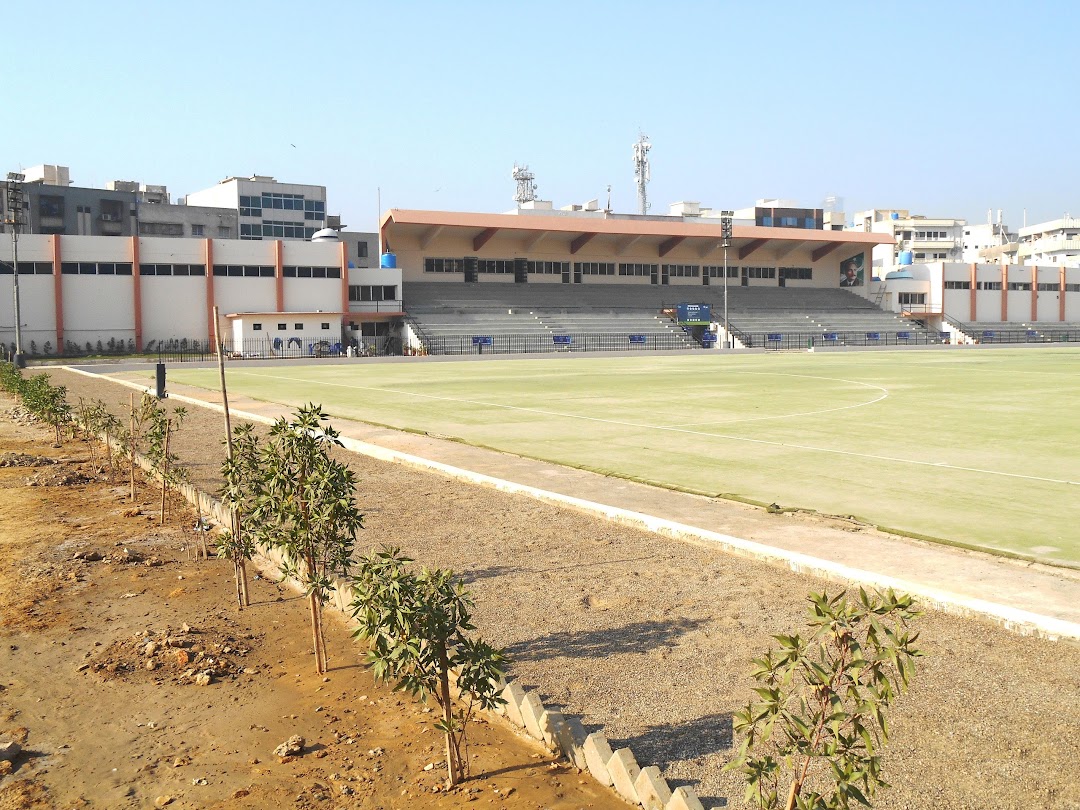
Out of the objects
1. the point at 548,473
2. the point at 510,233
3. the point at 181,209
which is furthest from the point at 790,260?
the point at 548,473

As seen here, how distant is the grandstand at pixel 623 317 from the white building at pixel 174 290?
4775 millimetres

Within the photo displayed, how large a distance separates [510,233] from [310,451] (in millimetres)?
72145

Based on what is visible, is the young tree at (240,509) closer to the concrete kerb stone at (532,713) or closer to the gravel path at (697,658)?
the gravel path at (697,658)

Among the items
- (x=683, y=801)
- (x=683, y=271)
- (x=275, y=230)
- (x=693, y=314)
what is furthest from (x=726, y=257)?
(x=683, y=801)

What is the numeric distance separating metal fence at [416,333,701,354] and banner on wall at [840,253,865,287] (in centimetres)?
2790

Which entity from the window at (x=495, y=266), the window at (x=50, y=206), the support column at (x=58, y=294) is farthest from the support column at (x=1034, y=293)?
the window at (x=50, y=206)

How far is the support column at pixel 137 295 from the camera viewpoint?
5925cm

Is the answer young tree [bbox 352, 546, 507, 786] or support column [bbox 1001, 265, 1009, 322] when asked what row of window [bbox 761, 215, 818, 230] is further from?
young tree [bbox 352, 546, 507, 786]

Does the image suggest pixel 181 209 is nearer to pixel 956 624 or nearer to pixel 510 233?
pixel 510 233

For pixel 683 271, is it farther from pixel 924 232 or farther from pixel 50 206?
pixel 924 232

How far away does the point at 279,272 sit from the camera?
208ft

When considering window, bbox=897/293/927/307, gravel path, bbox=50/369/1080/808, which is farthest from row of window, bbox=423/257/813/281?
gravel path, bbox=50/369/1080/808

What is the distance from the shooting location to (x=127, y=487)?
44.3 ft

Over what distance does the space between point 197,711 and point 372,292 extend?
63.0 metres
